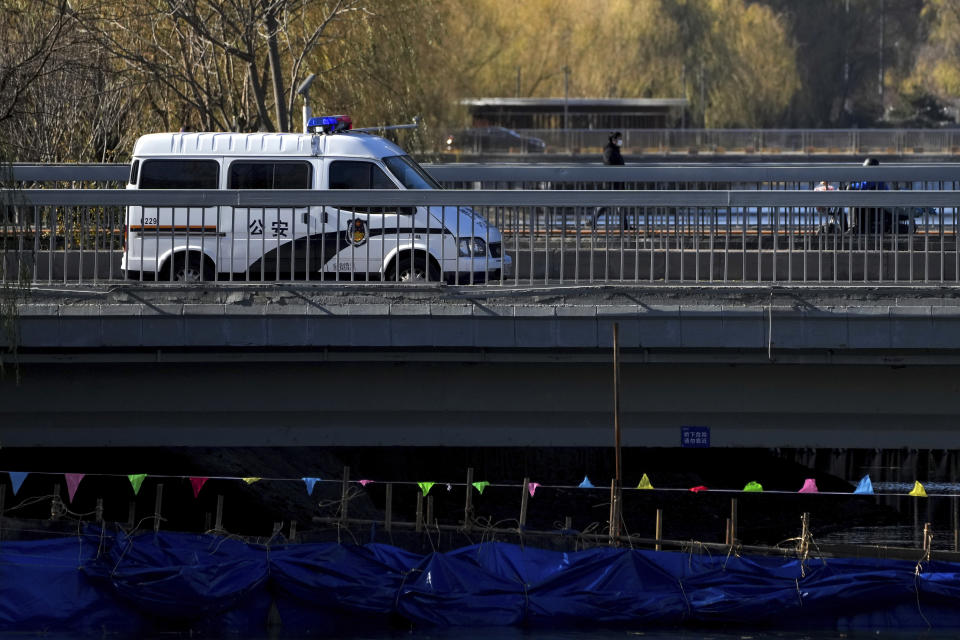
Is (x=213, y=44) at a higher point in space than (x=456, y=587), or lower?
higher

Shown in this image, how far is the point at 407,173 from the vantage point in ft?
57.4

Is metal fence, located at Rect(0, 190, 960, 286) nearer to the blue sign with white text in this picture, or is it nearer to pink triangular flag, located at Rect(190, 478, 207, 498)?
the blue sign with white text

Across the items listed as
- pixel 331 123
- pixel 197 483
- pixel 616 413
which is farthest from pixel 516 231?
pixel 331 123

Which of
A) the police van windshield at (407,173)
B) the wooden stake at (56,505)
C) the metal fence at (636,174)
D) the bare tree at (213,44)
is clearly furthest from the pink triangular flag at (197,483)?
the bare tree at (213,44)

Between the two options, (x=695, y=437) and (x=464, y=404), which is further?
(x=464, y=404)

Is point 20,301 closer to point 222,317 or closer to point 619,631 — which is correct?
point 222,317

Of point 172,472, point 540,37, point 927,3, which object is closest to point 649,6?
point 540,37

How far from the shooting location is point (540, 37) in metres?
73.4

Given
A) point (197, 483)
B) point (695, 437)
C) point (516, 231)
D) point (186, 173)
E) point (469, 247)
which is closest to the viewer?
point (695, 437)

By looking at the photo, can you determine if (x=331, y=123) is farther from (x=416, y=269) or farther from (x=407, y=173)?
(x=416, y=269)

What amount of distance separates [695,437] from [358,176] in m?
6.08

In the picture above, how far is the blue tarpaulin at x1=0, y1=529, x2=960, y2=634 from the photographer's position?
42.8 feet

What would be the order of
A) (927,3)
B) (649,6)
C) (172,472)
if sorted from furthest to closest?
(927,3) < (649,6) < (172,472)

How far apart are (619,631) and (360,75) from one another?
18.2 metres
